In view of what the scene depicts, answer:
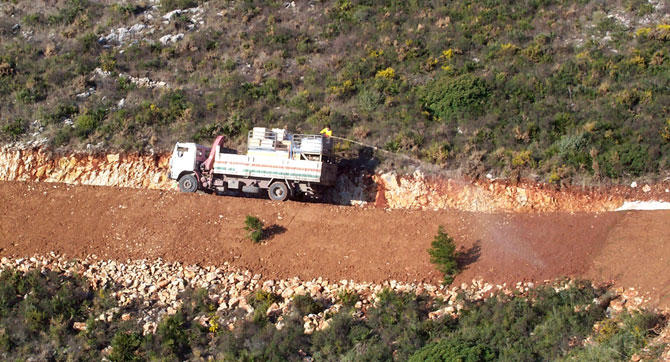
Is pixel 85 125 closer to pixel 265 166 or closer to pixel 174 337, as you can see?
pixel 265 166

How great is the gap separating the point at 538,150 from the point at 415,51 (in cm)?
1002

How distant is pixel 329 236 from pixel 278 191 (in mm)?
3400

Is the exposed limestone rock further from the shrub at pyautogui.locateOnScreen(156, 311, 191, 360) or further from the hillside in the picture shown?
the shrub at pyautogui.locateOnScreen(156, 311, 191, 360)

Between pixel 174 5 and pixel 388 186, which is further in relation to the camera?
pixel 174 5

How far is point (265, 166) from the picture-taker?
2441cm

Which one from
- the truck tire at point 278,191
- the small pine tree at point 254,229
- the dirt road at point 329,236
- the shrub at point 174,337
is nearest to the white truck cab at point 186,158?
the dirt road at point 329,236

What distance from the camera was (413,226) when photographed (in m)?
22.4

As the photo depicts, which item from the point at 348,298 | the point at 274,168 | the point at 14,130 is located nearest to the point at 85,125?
the point at 14,130

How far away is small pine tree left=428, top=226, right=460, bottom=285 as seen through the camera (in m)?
19.8

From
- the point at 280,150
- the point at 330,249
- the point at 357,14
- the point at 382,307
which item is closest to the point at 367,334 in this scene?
the point at 382,307

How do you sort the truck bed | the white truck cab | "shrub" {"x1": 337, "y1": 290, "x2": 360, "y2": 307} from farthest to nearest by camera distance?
the white truck cab → the truck bed → "shrub" {"x1": 337, "y1": 290, "x2": 360, "y2": 307}

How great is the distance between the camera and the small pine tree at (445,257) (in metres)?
19.8

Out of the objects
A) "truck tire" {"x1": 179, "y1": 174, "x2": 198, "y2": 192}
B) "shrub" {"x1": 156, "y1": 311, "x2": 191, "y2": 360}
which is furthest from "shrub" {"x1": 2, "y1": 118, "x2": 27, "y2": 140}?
"shrub" {"x1": 156, "y1": 311, "x2": 191, "y2": 360}

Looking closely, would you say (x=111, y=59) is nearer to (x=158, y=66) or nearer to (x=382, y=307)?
(x=158, y=66)
